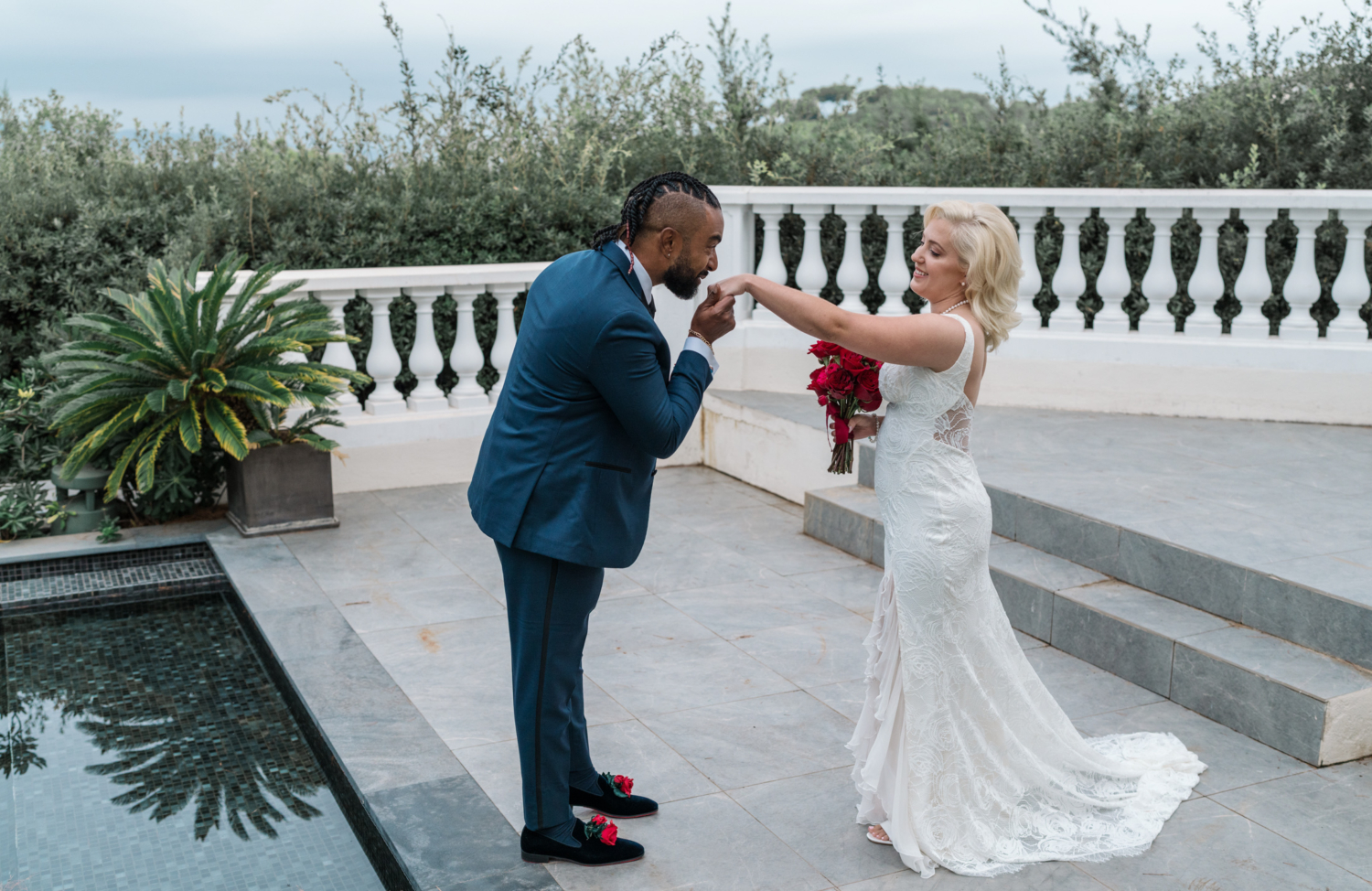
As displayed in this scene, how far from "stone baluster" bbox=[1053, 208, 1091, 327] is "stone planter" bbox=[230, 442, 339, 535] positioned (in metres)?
4.57

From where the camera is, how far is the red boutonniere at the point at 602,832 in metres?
3.27

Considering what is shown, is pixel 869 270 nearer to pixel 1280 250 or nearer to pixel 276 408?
pixel 1280 250

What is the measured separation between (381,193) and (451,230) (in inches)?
23.4

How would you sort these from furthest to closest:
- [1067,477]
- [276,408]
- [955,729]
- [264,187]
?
1. [264,187]
2. [276,408]
3. [1067,477]
4. [955,729]

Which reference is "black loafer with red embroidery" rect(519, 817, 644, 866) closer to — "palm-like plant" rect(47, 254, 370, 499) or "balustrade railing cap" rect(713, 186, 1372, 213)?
"palm-like plant" rect(47, 254, 370, 499)

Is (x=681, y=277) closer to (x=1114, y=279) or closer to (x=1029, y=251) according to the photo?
(x=1029, y=251)

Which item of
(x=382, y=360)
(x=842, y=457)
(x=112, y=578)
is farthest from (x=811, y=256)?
(x=112, y=578)

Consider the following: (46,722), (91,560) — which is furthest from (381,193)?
(46,722)

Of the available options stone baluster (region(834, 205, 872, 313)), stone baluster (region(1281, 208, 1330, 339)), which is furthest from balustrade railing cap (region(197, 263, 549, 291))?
stone baluster (region(1281, 208, 1330, 339))

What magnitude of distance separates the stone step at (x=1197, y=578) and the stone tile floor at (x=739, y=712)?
0.45 meters

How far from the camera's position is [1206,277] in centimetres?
726

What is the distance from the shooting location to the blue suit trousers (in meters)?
3.12

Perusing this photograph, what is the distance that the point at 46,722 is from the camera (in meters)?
4.43

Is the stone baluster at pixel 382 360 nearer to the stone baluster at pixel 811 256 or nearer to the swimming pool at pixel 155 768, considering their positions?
the swimming pool at pixel 155 768
